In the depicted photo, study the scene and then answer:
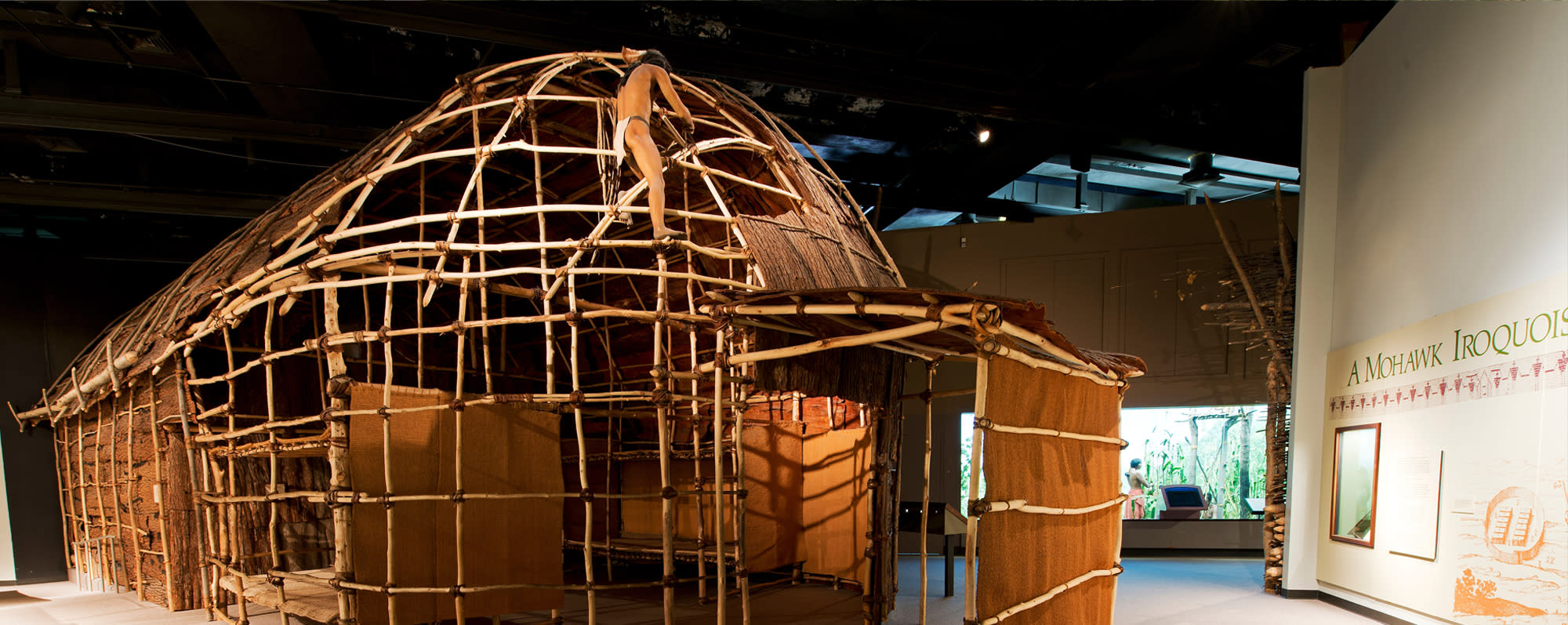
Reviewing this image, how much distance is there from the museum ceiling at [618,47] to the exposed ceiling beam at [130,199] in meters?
0.02

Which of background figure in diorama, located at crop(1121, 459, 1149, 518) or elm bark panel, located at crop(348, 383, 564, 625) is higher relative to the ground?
elm bark panel, located at crop(348, 383, 564, 625)

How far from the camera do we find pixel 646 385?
7289 mm

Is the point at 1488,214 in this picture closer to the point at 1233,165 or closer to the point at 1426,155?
the point at 1426,155

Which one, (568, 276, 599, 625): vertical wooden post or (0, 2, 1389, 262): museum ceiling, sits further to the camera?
(0, 2, 1389, 262): museum ceiling

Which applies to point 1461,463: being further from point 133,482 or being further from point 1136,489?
point 133,482

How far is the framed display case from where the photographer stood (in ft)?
16.6

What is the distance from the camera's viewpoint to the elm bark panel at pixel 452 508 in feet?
13.0

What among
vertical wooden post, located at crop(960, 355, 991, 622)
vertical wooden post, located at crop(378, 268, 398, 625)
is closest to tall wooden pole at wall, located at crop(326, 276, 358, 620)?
vertical wooden post, located at crop(378, 268, 398, 625)

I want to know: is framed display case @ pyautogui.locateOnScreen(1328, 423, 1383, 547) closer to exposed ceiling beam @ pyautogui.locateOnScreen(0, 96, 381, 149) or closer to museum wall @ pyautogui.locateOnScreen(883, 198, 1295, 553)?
museum wall @ pyautogui.locateOnScreen(883, 198, 1295, 553)

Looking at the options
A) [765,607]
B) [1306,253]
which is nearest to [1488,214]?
[1306,253]

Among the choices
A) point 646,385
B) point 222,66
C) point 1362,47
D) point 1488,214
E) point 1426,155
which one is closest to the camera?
point 1488,214

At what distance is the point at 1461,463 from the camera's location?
424 centimetres

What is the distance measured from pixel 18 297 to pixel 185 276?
9.03ft

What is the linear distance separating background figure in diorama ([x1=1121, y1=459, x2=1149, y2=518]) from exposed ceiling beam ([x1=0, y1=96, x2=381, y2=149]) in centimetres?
786
